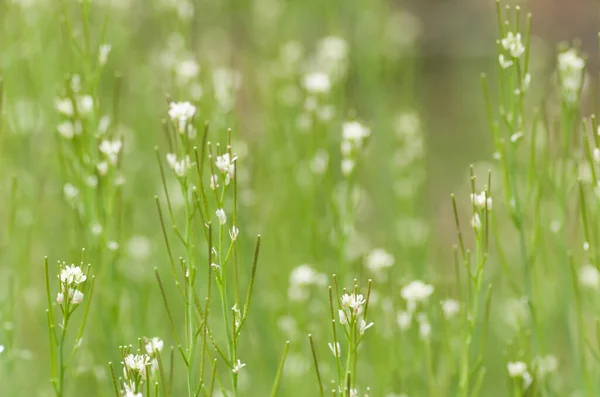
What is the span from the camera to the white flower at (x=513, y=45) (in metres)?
1.65

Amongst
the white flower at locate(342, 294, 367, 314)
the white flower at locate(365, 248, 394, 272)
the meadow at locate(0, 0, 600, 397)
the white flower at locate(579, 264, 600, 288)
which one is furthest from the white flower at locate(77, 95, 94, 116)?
the white flower at locate(579, 264, 600, 288)

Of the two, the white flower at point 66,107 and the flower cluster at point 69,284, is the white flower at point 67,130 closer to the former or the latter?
the white flower at point 66,107

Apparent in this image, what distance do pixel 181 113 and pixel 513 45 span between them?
69 centimetres

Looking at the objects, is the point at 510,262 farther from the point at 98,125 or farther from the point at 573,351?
the point at 98,125

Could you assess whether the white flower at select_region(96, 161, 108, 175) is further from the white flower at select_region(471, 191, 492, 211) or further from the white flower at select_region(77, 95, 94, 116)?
the white flower at select_region(471, 191, 492, 211)

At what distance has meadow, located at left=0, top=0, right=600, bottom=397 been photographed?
5.03 ft

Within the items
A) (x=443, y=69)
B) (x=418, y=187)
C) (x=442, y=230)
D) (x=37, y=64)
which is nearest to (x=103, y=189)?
(x=37, y=64)

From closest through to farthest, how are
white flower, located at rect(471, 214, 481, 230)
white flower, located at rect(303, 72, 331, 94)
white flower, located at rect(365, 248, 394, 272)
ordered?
white flower, located at rect(471, 214, 481, 230)
white flower, located at rect(365, 248, 394, 272)
white flower, located at rect(303, 72, 331, 94)

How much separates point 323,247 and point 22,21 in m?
1.16

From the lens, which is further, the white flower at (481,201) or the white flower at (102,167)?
the white flower at (102,167)

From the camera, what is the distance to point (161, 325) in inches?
111

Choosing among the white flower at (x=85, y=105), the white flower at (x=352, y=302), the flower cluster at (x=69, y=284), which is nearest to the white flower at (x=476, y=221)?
the white flower at (x=352, y=302)

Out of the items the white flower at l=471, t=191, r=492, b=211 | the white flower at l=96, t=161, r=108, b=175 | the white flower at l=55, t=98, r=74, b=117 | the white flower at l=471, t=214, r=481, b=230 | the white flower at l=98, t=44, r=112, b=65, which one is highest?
the white flower at l=98, t=44, r=112, b=65

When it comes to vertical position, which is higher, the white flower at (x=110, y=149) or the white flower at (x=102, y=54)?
the white flower at (x=102, y=54)
